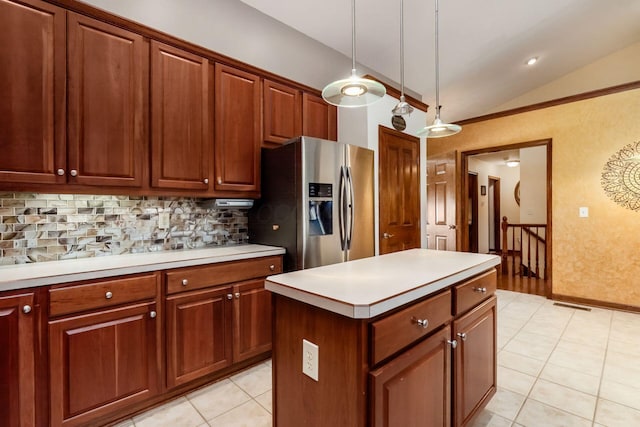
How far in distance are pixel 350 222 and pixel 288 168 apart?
0.75m

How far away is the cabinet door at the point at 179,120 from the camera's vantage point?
6.81 feet

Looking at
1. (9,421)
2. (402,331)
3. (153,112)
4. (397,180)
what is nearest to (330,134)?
(397,180)

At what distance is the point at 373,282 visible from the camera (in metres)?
1.20

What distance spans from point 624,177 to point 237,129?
175 inches

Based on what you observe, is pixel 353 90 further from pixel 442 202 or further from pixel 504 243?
pixel 504 243

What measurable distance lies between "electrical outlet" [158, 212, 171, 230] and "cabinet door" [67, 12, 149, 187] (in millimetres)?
425

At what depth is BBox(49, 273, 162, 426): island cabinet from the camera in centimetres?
148

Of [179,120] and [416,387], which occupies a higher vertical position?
[179,120]

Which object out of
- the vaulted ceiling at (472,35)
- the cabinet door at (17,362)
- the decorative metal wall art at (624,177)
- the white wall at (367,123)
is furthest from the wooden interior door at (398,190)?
the cabinet door at (17,362)

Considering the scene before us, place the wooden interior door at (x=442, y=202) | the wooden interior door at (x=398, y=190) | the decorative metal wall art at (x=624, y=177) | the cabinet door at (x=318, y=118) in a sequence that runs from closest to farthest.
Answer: the cabinet door at (x=318, y=118), the wooden interior door at (x=398, y=190), the decorative metal wall art at (x=624, y=177), the wooden interior door at (x=442, y=202)

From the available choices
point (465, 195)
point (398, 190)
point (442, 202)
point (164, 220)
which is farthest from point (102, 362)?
point (465, 195)

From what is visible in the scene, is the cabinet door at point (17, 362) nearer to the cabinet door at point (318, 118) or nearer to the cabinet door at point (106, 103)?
the cabinet door at point (106, 103)

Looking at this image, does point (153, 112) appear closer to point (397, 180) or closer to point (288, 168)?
point (288, 168)

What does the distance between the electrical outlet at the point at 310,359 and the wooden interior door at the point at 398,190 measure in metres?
2.16
